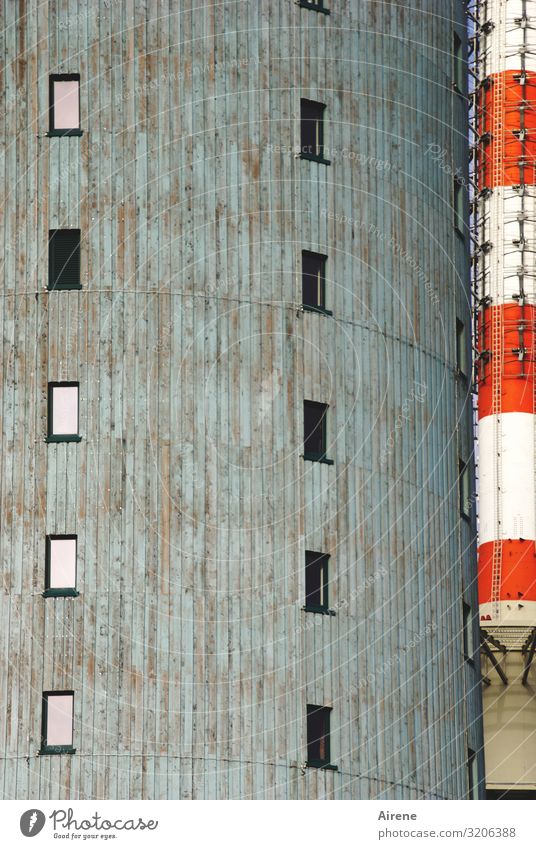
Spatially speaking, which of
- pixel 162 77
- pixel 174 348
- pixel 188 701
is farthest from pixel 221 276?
pixel 188 701

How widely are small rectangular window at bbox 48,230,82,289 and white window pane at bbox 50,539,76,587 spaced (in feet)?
24.9

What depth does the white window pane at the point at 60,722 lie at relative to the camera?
58.1 m

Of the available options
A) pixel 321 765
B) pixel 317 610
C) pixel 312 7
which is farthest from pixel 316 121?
pixel 321 765

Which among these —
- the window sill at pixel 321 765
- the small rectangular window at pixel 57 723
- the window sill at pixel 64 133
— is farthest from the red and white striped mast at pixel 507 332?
the small rectangular window at pixel 57 723

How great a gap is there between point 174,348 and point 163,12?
34.6ft

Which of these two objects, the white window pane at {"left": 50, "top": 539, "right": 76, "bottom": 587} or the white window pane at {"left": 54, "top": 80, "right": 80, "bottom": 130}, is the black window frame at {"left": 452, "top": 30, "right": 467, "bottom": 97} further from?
the white window pane at {"left": 50, "top": 539, "right": 76, "bottom": 587}

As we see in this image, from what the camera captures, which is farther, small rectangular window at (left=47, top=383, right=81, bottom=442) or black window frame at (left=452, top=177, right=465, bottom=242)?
black window frame at (left=452, top=177, right=465, bottom=242)

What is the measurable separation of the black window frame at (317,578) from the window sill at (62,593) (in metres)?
6.60

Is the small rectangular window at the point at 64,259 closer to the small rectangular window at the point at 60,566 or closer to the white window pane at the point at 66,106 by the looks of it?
the white window pane at the point at 66,106

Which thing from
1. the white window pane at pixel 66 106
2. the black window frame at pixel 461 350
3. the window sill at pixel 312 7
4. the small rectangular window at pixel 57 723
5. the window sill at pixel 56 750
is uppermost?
the window sill at pixel 312 7

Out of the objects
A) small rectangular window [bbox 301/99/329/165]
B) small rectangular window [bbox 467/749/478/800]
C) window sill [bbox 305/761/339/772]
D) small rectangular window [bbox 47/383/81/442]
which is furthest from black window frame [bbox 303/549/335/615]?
small rectangular window [bbox 301/99/329/165]

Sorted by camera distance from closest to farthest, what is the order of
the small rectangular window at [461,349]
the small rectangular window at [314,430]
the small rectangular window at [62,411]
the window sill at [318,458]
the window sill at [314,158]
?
the small rectangular window at [62,411], the window sill at [318,458], the small rectangular window at [314,430], the window sill at [314,158], the small rectangular window at [461,349]

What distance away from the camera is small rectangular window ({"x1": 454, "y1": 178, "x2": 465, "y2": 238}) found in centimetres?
6881

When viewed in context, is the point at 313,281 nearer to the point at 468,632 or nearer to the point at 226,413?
the point at 226,413
